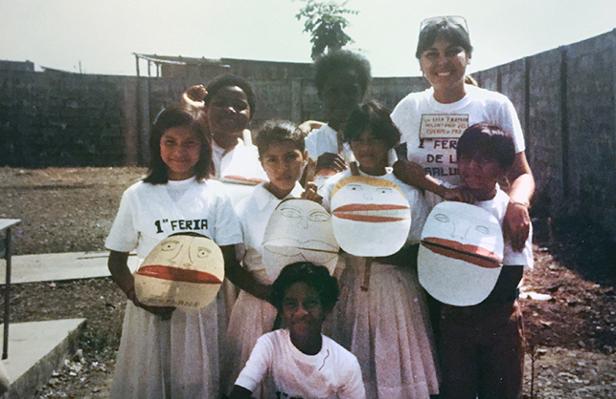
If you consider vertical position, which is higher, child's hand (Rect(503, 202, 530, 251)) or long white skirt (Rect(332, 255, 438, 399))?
child's hand (Rect(503, 202, 530, 251))

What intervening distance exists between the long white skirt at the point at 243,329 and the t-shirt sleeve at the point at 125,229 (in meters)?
0.48

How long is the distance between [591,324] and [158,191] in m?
3.44

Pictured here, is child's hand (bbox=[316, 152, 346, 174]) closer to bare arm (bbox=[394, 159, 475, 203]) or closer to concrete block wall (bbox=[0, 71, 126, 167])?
bare arm (bbox=[394, 159, 475, 203])

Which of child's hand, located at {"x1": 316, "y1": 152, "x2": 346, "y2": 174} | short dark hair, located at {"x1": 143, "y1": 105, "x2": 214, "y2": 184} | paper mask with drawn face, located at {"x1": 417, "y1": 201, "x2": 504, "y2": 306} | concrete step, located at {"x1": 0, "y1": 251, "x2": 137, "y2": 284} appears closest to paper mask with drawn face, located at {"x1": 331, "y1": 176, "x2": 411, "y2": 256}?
paper mask with drawn face, located at {"x1": 417, "y1": 201, "x2": 504, "y2": 306}

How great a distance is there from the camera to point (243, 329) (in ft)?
8.19

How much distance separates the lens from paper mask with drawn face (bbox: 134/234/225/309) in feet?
7.14

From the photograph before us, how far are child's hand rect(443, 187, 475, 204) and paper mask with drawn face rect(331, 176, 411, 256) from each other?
15 cm

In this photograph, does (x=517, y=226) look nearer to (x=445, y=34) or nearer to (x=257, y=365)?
(x=445, y=34)

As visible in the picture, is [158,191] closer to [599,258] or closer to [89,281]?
[89,281]

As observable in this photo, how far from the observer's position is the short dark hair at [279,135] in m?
2.45

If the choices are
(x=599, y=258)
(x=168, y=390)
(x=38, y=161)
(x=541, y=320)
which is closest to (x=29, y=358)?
(x=168, y=390)

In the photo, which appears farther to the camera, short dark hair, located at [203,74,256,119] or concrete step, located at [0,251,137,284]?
concrete step, located at [0,251,137,284]

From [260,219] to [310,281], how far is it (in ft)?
1.14

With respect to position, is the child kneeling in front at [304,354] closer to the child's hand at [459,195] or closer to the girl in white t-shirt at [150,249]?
the girl in white t-shirt at [150,249]
